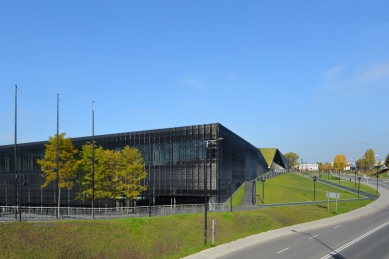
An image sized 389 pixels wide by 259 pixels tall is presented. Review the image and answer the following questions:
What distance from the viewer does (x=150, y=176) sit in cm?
6862

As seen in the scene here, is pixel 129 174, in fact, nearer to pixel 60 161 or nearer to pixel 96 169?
pixel 96 169

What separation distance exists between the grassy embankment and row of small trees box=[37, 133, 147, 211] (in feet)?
58.5

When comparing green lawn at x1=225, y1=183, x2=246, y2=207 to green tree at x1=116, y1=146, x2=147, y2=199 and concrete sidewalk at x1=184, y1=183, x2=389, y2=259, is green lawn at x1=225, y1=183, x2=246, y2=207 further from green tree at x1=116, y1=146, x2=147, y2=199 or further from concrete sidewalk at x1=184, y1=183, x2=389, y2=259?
concrete sidewalk at x1=184, y1=183, x2=389, y2=259

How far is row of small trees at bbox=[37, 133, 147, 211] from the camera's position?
4791cm

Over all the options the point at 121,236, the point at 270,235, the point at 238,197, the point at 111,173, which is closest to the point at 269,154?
the point at 238,197

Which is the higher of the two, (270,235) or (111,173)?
(111,173)

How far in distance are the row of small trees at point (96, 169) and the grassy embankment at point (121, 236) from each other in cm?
1785

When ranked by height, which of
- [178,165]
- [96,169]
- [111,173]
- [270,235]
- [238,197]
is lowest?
[238,197]

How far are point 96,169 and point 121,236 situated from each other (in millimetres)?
25095

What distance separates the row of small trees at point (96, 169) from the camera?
47.9 metres

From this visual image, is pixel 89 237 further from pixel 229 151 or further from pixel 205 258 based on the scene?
pixel 229 151

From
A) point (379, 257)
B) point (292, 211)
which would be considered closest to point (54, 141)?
point (292, 211)

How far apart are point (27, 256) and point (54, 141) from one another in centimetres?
2727

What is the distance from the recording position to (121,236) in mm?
29078
